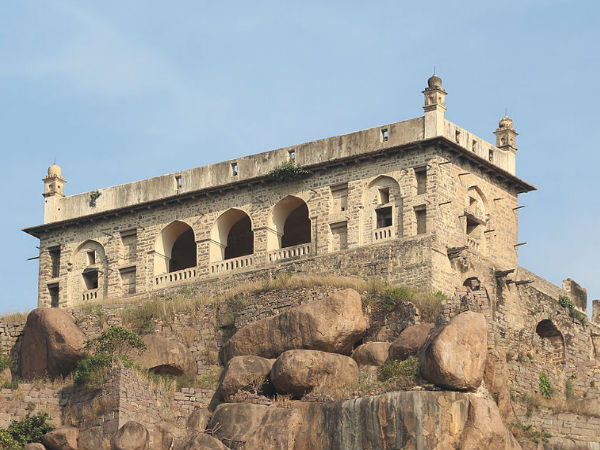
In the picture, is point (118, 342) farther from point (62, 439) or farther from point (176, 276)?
point (176, 276)

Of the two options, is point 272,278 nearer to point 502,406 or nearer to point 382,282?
point 382,282

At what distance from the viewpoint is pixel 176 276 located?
6644 cm

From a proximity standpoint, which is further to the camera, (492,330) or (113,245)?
(113,245)

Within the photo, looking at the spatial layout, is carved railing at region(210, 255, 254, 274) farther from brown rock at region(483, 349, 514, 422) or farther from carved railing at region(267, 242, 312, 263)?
brown rock at region(483, 349, 514, 422)

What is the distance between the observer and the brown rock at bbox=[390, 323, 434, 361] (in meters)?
52.3

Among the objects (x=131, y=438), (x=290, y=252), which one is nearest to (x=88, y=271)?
(x=290, y=252)

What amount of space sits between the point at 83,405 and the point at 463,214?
686 inches

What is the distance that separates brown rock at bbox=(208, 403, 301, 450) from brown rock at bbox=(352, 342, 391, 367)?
12.2ft

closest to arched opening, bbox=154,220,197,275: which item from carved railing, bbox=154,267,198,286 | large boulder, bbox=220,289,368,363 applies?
carved railing, bbox=154,267,198,286

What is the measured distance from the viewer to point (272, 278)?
6238 cm

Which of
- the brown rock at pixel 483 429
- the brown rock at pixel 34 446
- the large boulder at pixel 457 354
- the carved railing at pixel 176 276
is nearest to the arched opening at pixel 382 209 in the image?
the carved railing at pixel 176 276

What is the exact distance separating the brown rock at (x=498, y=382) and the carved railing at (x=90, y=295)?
2153cm

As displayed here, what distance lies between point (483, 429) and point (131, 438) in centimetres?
1024

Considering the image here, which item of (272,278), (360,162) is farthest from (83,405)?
(360,162)
